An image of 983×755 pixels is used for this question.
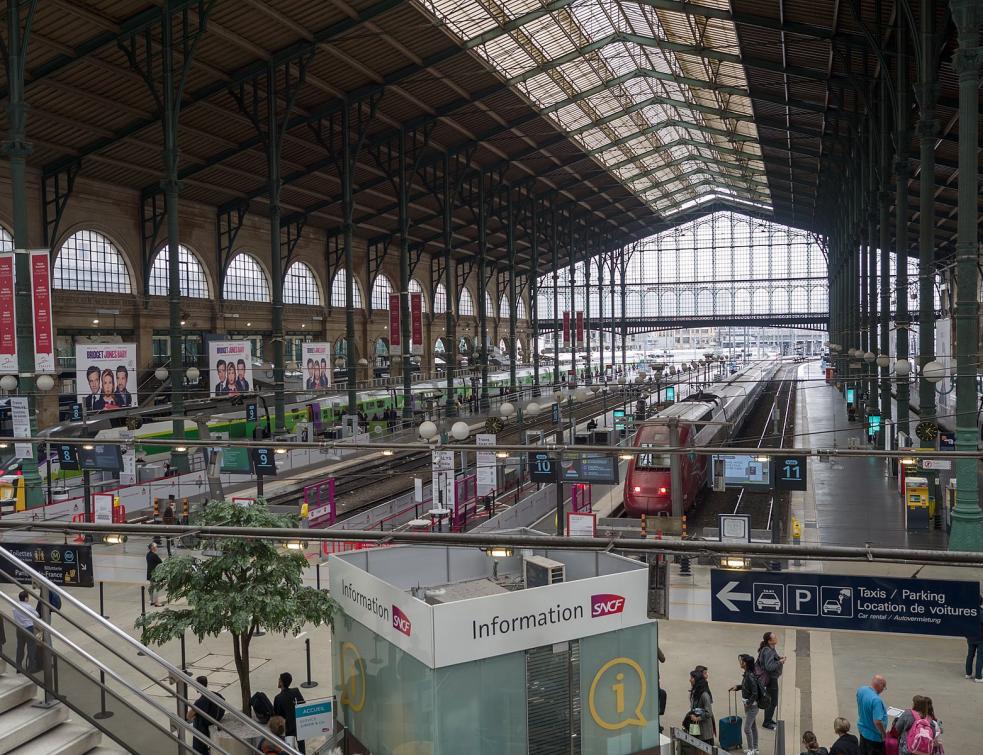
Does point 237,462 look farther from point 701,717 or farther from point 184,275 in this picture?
point 184,275

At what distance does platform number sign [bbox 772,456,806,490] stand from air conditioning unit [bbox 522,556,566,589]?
10924 mm

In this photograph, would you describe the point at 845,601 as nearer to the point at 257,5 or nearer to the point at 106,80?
the point at 257,5

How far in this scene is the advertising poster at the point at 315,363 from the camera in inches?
1345

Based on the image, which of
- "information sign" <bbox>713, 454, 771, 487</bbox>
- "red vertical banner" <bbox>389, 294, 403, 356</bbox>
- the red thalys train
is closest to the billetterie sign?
"information sign" <bbox>713, 454, 771, 487</bbox>

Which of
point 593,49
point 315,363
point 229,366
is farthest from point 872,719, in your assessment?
point 593,49

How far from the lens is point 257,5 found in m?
27.4

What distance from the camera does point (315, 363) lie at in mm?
34469

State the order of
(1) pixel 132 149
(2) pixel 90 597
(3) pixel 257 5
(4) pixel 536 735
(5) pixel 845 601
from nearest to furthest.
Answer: (5) pixel 845 601
(4) pixel 536 735
(2) pixel 90 597
(3) pixel 257 5
(1) pixel 132 149

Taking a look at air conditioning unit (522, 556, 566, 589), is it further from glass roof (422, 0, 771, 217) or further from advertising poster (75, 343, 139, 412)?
glass roof (422, 0, 771, 217)

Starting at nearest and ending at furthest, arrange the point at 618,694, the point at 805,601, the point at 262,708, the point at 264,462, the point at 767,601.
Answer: the point at 805,601 → the point at 767,601 → the point at 618,694 → the point at 262,708 → the point at 264,462

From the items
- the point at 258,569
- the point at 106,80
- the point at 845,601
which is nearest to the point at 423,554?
the point at 258,569

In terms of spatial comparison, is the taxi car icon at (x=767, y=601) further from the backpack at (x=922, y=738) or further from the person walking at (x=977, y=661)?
the person walking at (x=977, y=661)

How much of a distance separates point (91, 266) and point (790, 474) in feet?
107

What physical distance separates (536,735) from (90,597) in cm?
1344
